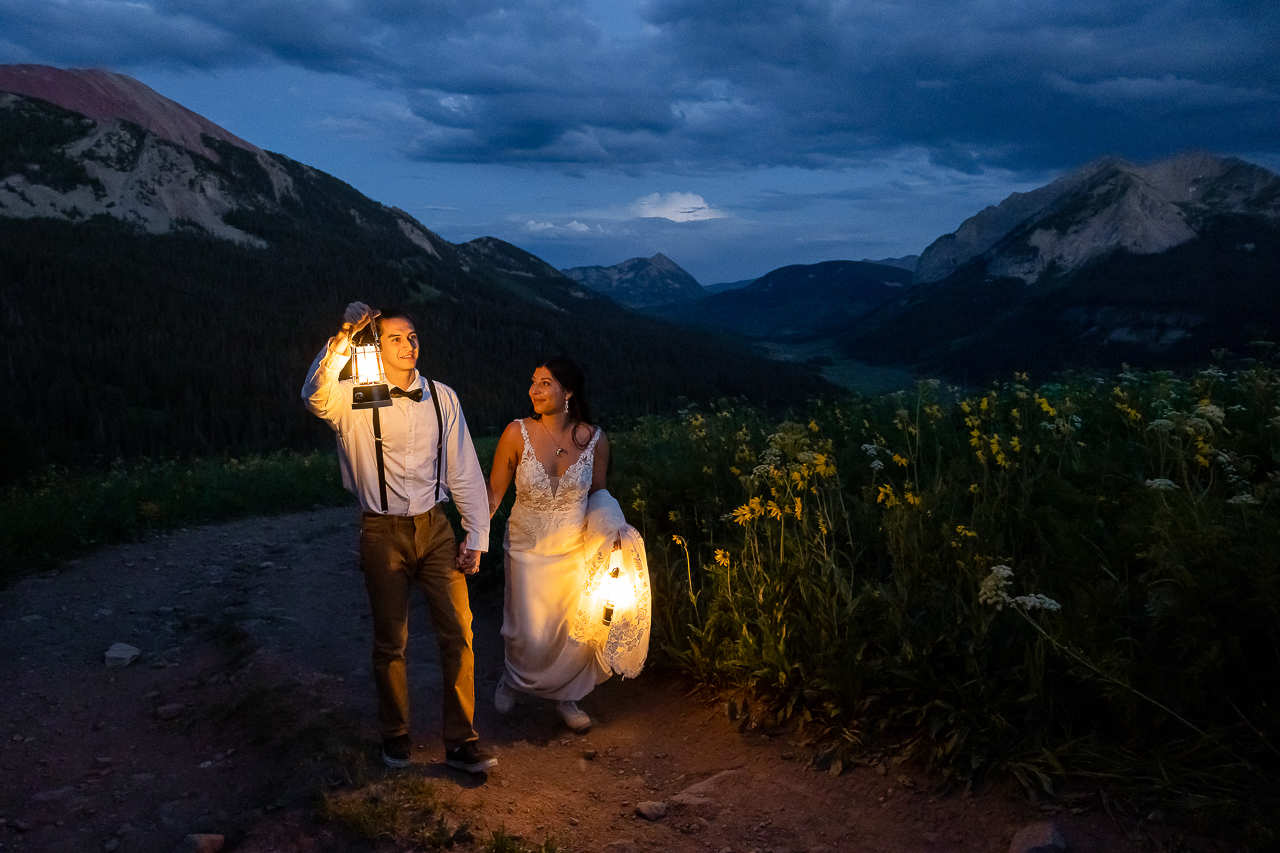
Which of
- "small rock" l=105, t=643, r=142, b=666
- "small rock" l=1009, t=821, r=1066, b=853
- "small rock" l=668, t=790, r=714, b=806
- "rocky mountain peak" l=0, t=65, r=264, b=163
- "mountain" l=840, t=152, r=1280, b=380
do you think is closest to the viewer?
"small rock" l=1009, t=821, r=1066, b=853

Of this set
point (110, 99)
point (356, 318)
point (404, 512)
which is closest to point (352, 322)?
point (356, 318)

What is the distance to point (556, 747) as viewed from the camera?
4.58 m

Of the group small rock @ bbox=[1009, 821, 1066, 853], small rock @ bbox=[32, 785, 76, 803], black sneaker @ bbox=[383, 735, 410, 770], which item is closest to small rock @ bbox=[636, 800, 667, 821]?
black sneaker @ bbox=[383, 735, 410, 770]

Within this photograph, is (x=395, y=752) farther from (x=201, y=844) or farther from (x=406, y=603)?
(x=201, y=844)

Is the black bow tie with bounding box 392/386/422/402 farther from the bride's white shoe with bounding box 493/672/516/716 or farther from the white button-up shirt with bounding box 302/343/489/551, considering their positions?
the bride's white shoe with bounding box 493/672/516/716

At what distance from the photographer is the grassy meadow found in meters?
3.39

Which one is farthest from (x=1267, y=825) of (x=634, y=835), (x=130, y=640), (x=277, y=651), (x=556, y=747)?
(x=130, y=640)

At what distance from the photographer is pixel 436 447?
4.06 meters

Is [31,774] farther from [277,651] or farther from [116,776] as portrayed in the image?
[277,651]

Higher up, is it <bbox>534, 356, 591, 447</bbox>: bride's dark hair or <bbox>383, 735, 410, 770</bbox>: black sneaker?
<bbox>534, 356, 591, 447</bbox>: bride's dark hair

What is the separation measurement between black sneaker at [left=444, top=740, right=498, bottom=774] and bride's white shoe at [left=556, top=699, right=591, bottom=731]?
0.77 meters

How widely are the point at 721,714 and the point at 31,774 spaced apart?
359 cm

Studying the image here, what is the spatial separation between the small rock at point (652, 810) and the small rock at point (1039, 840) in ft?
4.73

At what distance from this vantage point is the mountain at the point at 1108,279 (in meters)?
92.9
